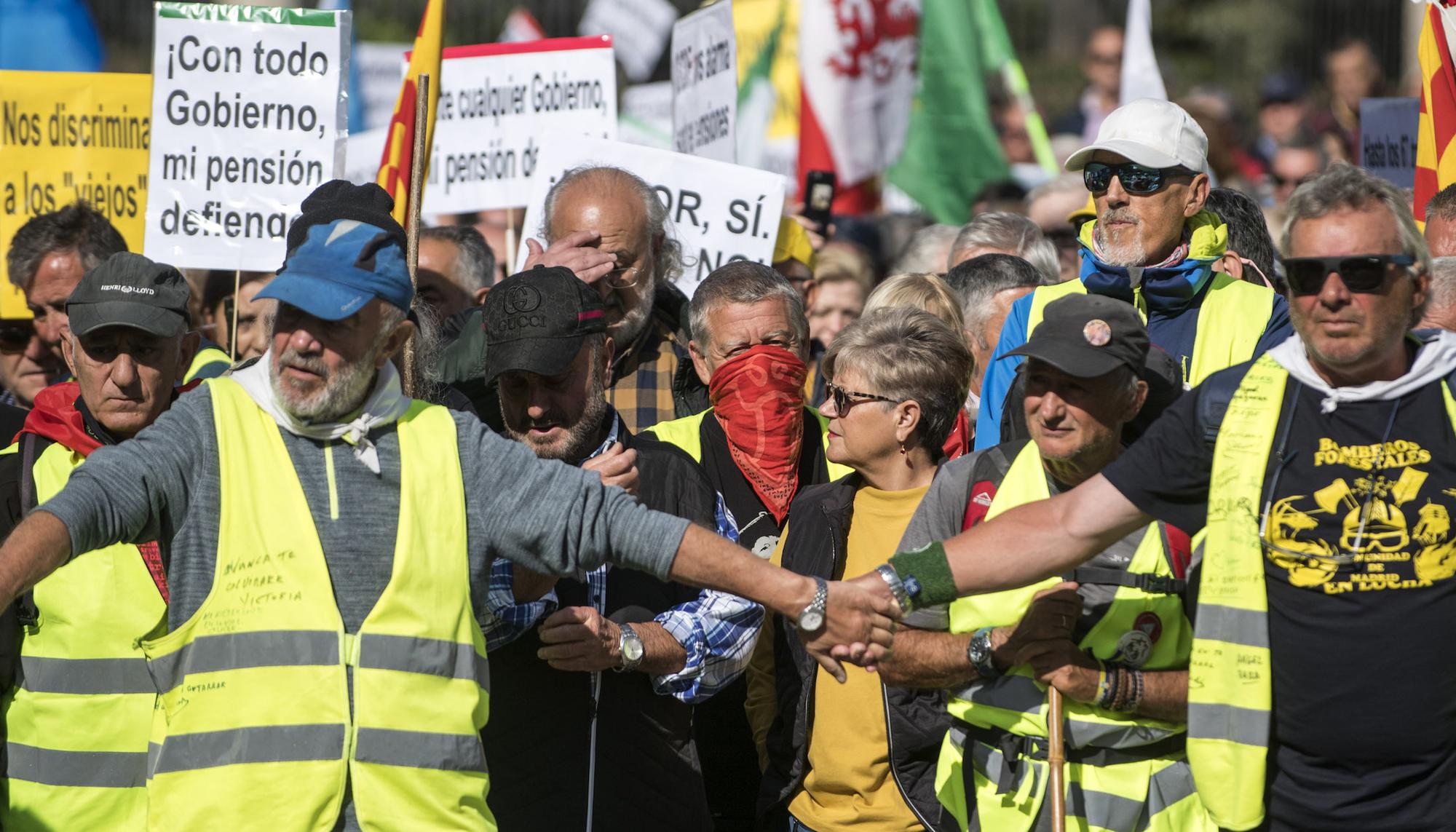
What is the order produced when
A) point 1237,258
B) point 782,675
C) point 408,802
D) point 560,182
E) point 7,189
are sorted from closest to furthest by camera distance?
1. point 408,802
2. point 782,675
3. point 1237,258
4. point 560,182
5. point 7,189

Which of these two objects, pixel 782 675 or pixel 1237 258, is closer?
pixel 782 675

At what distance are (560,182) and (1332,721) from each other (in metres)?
3.88

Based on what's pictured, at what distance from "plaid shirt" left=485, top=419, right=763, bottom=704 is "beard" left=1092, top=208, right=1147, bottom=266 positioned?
5.33 feet

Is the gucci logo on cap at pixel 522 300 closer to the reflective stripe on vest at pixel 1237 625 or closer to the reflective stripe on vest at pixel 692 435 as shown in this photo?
the reflective stripe on vest at pixel 692 435

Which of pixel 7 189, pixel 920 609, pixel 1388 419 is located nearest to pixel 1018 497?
pixel 920 609

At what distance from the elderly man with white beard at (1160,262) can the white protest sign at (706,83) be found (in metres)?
3.35

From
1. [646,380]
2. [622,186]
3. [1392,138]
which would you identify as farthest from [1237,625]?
[1392,138]

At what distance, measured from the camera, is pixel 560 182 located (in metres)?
6.91

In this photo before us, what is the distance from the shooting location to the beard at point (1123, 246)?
5531mm

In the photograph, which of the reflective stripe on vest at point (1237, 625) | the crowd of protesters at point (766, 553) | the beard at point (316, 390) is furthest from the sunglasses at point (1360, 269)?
the beard at point (316, 390)

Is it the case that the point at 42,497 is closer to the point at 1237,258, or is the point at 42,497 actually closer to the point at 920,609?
the point at 920,609

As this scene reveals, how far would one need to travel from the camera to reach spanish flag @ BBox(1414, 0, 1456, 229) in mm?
7156

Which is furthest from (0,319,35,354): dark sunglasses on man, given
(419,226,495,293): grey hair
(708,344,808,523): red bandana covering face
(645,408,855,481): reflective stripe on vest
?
(708,344,808,523): red bandana covering face

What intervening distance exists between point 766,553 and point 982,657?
1.23 meters
